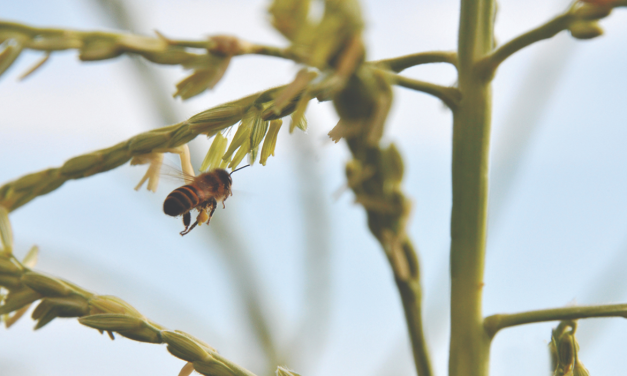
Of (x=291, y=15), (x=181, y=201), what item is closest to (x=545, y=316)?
(x=291, y=15)

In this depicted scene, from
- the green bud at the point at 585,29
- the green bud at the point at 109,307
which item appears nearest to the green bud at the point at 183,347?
the green bud at the point at 109,307

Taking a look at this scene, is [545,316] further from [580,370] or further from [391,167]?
[391,167]

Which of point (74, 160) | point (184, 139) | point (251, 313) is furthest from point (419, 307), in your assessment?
point (251, 313)

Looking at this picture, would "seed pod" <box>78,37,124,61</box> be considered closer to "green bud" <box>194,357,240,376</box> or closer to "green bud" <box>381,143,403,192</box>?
"green bud" <box>381,143,403,192</box>

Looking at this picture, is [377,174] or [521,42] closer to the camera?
[377,174]

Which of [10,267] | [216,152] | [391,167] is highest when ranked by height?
[216,152]

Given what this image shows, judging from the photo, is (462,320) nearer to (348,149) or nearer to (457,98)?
(457,98)

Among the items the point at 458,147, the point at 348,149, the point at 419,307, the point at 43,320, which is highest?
the point at 458,147
